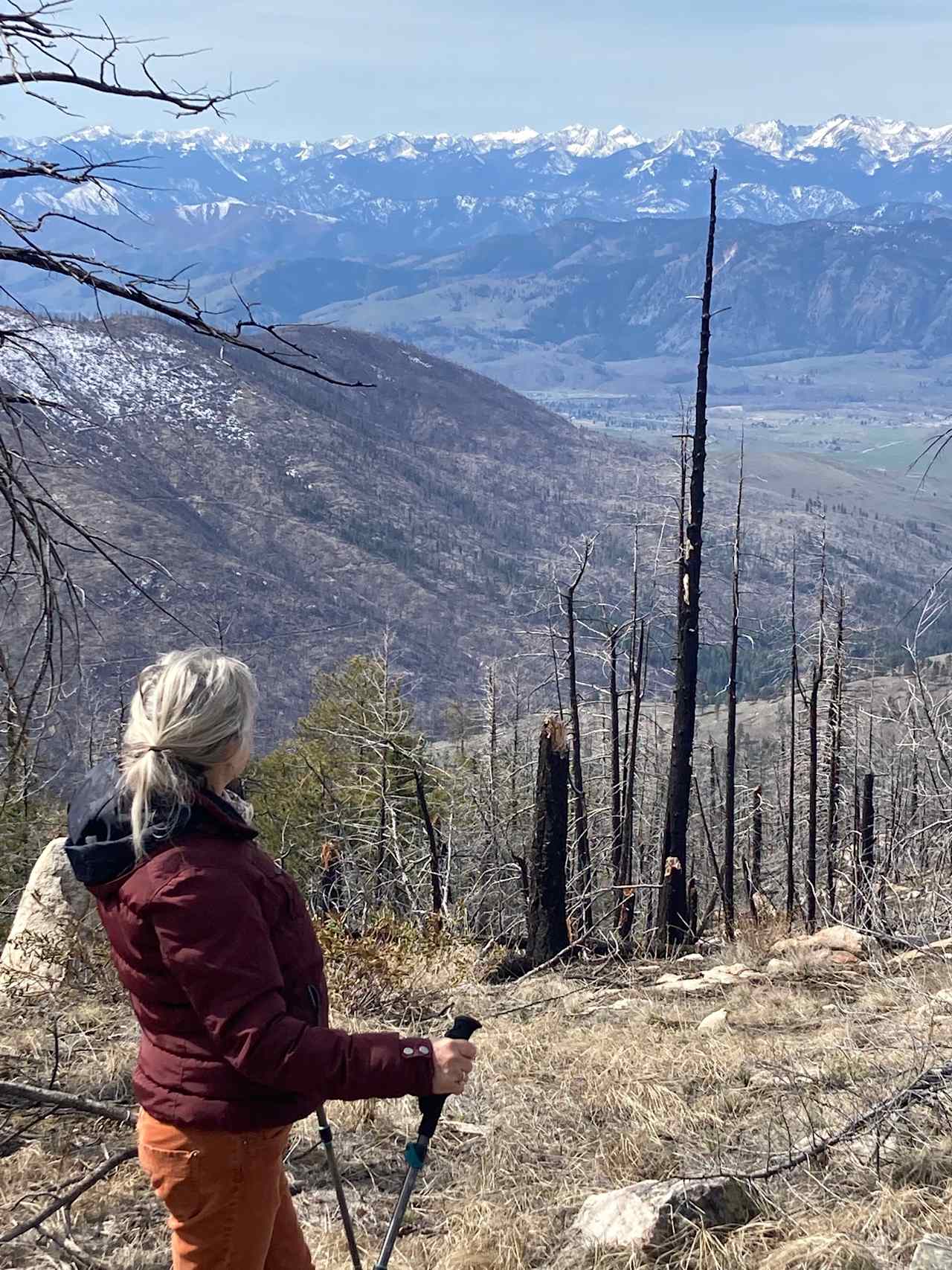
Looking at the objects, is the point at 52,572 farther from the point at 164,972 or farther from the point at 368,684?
the point at 368,684

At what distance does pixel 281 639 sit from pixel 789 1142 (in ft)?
401

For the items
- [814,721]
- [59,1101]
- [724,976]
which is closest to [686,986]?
[724,976]

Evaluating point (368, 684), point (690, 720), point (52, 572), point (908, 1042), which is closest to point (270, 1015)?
point (52, 572)

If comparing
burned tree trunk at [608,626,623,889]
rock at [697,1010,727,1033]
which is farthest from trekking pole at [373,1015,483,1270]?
burned tree trunk at [608,626,623,889]

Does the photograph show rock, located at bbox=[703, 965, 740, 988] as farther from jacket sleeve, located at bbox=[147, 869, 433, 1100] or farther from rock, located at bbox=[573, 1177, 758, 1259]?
jacket sleeve, located at bbox=[147, 869, 433, 1100]

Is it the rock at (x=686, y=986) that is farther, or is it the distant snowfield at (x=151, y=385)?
the distant snowfield at (x=151, y=385)

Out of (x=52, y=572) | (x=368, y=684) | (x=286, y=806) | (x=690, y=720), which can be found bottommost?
(x=286, y=806)

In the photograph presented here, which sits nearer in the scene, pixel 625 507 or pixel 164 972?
pixel 164 972

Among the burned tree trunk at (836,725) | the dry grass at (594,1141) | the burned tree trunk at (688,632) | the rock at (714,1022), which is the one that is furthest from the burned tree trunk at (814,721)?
the dry grass at (594,1141)

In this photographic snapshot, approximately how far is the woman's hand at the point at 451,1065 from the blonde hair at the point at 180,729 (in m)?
0.82

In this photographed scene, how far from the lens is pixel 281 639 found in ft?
407

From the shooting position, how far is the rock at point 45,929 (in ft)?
24.5

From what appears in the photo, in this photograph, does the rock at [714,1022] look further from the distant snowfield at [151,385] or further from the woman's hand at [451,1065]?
the distant snowfield at [151,385]

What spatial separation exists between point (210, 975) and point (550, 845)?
842cm
